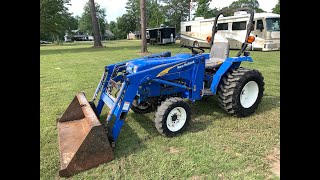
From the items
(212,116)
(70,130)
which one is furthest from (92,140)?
(212,116)

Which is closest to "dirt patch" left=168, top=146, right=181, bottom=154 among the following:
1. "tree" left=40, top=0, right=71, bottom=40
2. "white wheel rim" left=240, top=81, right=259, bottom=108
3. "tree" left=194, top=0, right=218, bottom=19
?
"white wheel rim" left=240, top=81, right=259, bottom=108

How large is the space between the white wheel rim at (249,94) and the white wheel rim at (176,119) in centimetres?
143

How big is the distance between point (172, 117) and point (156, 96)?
1.72ft

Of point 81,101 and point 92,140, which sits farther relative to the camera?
point 81,101

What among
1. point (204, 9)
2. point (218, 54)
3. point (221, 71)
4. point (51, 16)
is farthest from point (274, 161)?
point (204, 9)

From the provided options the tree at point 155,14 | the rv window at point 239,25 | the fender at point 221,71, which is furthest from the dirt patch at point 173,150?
the tree at point 155,14

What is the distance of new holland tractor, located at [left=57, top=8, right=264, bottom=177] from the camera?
3.14m

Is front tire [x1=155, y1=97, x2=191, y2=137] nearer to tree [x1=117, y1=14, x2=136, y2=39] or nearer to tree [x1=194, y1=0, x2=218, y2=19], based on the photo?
tree [x1=194, y1=0, x2=218, y2=19]

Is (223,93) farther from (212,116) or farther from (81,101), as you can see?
(81,101)

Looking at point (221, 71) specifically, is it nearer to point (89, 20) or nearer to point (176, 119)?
point (176, 119)
